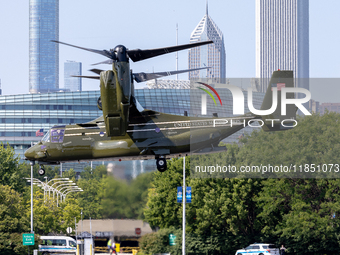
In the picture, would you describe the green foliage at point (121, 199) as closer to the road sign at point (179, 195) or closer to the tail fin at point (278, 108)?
the tail fin at point (278, 108)

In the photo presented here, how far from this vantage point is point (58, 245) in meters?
87.2

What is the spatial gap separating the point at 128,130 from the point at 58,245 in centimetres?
4801

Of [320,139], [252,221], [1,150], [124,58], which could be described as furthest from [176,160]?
[124,58]

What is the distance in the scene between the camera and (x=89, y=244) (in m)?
54.9

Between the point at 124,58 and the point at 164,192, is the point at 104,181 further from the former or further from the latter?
the point at 164,192

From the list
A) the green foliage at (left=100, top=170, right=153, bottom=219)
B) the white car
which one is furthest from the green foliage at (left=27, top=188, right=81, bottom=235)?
the green foliage at (left=100, top=170, right=153, bottom=219)

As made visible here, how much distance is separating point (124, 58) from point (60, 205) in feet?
201

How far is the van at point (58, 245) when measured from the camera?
85812 millimetres

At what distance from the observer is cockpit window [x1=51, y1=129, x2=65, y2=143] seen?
1862 inches

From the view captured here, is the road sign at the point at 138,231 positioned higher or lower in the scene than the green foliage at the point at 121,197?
lower

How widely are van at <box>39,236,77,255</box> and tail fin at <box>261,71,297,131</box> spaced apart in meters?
49.9

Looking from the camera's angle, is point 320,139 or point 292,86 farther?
point 320,139

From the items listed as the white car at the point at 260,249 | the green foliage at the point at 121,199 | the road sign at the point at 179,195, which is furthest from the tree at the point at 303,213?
the green foliage at the point at 121,199

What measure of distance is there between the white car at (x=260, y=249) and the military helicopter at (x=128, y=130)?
30119 millimetres
